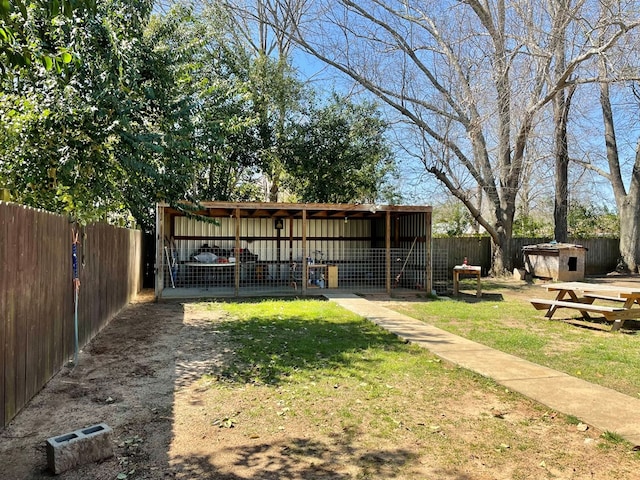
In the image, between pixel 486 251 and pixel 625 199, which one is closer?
pixel 486 251

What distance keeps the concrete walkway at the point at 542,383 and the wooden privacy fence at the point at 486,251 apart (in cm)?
1117

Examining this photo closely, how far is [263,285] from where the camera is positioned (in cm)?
1430

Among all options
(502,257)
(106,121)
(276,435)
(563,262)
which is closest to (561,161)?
(563,262)

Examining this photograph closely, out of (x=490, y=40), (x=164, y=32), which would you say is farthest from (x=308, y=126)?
(x=164, y=32)

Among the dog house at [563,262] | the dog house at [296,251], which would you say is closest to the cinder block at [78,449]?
the dog house at [296,251]

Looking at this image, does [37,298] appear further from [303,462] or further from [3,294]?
[303,462]

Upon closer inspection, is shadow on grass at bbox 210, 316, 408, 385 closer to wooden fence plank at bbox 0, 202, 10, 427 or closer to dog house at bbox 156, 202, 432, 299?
wooden fence plank at bbox 0, 202, 10, 427

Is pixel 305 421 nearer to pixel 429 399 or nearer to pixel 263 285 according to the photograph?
pixel 429 399

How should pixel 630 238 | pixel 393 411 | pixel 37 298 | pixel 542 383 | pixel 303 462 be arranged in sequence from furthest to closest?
pixel 630 238 → pixel 542 383 → pixel 37 298 → pixel 393 411 → pixel 303 462

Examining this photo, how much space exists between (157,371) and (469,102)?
35.2ft

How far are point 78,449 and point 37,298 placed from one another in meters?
1.80

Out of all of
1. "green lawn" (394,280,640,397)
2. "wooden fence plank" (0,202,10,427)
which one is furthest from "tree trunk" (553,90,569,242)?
"wooden fence plank" (0,202,10,427)

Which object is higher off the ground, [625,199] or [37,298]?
[625,199]

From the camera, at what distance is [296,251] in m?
16.4
